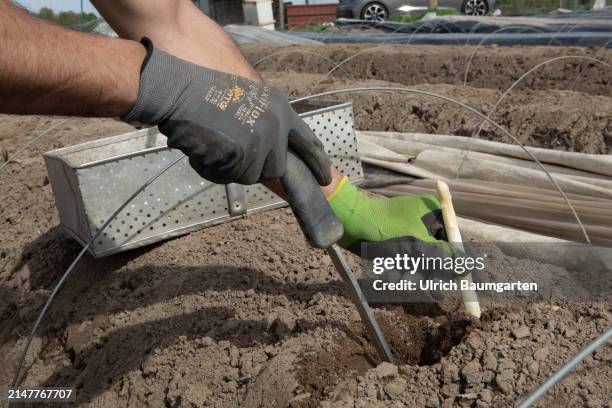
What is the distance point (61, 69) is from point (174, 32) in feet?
1.95

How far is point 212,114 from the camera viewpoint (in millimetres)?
1386

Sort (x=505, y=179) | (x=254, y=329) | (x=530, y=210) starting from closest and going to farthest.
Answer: (x=254, y=329) → (x=530, y=210) → (x=505, y=179)

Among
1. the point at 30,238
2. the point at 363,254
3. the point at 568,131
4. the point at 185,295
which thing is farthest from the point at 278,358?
the point at 568,131

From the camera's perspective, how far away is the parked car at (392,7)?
587 inches

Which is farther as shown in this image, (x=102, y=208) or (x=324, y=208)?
(x=102, y=208)

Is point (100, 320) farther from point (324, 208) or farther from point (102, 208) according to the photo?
point (324, 208)

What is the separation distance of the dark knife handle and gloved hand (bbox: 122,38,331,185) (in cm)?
13

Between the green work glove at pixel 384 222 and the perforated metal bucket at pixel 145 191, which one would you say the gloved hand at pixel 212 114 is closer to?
the green work glove at pixel 384 222

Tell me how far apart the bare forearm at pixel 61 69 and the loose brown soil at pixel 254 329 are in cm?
98

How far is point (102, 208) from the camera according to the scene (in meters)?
2.69

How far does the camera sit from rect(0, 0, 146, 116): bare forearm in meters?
1.24

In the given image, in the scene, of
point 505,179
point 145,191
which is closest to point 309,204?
point 145,191

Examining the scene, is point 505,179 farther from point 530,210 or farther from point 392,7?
point 392,7

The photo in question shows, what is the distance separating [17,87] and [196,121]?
1.20 feet
